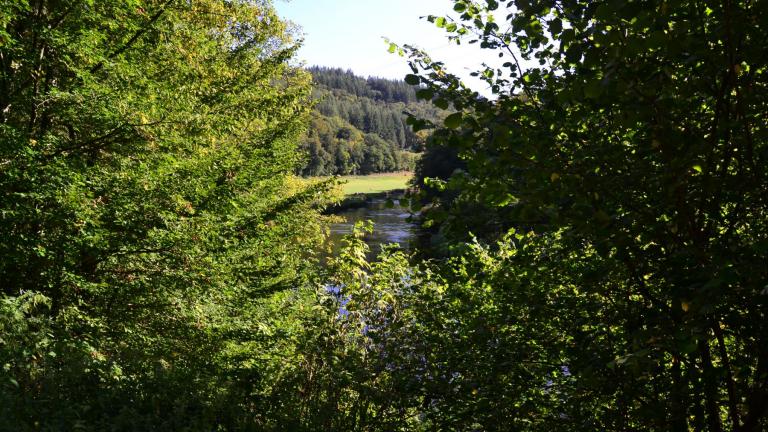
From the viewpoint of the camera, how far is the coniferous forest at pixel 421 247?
250 centimetres

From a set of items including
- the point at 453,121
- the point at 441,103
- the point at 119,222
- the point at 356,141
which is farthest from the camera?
the point at 356,141

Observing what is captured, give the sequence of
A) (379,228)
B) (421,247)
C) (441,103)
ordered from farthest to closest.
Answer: (379,228) → (421,247) → (441,103)

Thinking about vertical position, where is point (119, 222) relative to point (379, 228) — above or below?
above

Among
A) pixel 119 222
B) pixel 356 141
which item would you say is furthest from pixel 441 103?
pixel 356 141

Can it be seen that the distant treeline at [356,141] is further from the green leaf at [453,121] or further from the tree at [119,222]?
the green leaf at [453,121]

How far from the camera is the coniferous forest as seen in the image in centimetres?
250

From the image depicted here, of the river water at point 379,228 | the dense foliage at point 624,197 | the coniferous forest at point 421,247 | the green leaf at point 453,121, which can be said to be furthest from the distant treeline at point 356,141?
the green leaf at point 453,121

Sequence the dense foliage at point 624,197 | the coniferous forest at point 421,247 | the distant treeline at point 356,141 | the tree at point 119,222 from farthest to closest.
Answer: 1. the distant treeline at point 356,141
2. the tree at point 119,222
3. the coniferous forest at point 421,247
4. the dense foliage at point 624,197

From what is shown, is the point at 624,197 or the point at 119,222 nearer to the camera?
the point at 624,197

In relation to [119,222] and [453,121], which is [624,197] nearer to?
[453,121]

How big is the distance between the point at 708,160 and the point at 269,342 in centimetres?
885

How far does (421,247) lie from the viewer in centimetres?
654

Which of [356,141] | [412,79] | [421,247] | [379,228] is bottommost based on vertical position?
[379,228]

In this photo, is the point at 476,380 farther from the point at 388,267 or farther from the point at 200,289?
the point at 200,289
